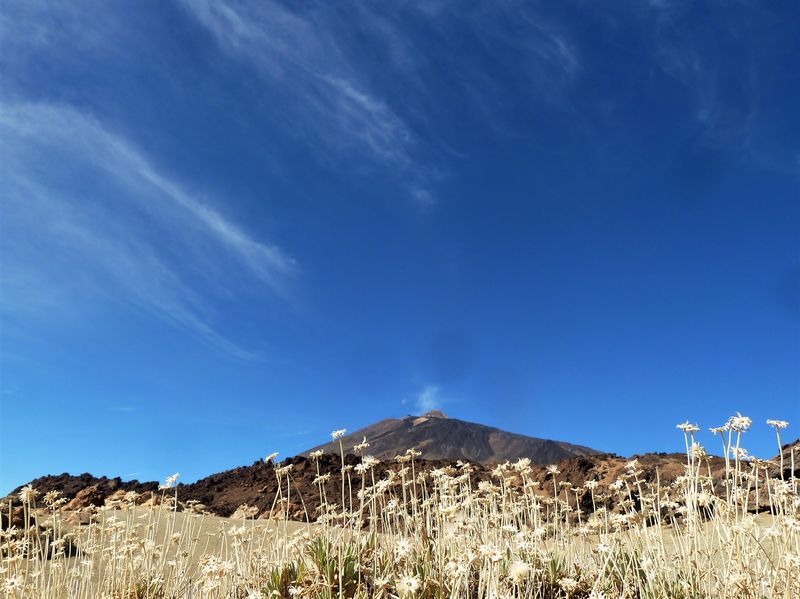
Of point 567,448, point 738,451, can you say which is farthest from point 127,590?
point 567,448

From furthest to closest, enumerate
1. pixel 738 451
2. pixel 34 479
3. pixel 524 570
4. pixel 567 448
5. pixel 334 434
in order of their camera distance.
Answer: pixel 567 448
pixel 34 479
pixel 334 434
pixel 738 451
pixel 524 570

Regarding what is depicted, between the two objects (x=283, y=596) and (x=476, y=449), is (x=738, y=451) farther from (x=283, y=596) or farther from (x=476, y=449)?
(x=476, y=449)

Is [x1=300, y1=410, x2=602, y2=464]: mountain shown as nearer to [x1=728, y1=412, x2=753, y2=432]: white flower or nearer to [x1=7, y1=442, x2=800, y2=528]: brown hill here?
[x1=7, y1=442, x2=800, y2=528]: brown hill

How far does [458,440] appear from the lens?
92500 millimetres

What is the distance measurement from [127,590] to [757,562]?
6000 mm

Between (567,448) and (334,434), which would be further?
(567,448)

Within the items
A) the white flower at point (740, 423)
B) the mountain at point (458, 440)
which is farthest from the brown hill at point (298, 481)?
the mountain at point (458, 440)

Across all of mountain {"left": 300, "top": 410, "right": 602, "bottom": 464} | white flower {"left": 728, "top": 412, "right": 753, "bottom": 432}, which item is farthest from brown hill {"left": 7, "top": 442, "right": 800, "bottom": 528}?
mountain {"left": 300, "top": 410, "right": 602, "bottom": 464}

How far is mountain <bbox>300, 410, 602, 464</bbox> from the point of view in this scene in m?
85.6

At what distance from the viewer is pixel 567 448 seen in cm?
10488

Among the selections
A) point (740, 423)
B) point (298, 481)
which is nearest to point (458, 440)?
point (298, 481)

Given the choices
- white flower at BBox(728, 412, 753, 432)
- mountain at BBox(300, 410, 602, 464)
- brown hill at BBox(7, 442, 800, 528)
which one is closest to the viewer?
white flower at BBox(728, 412, 753, 432)

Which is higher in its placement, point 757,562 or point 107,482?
point 107,482

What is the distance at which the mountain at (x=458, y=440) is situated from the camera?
3369 inches
